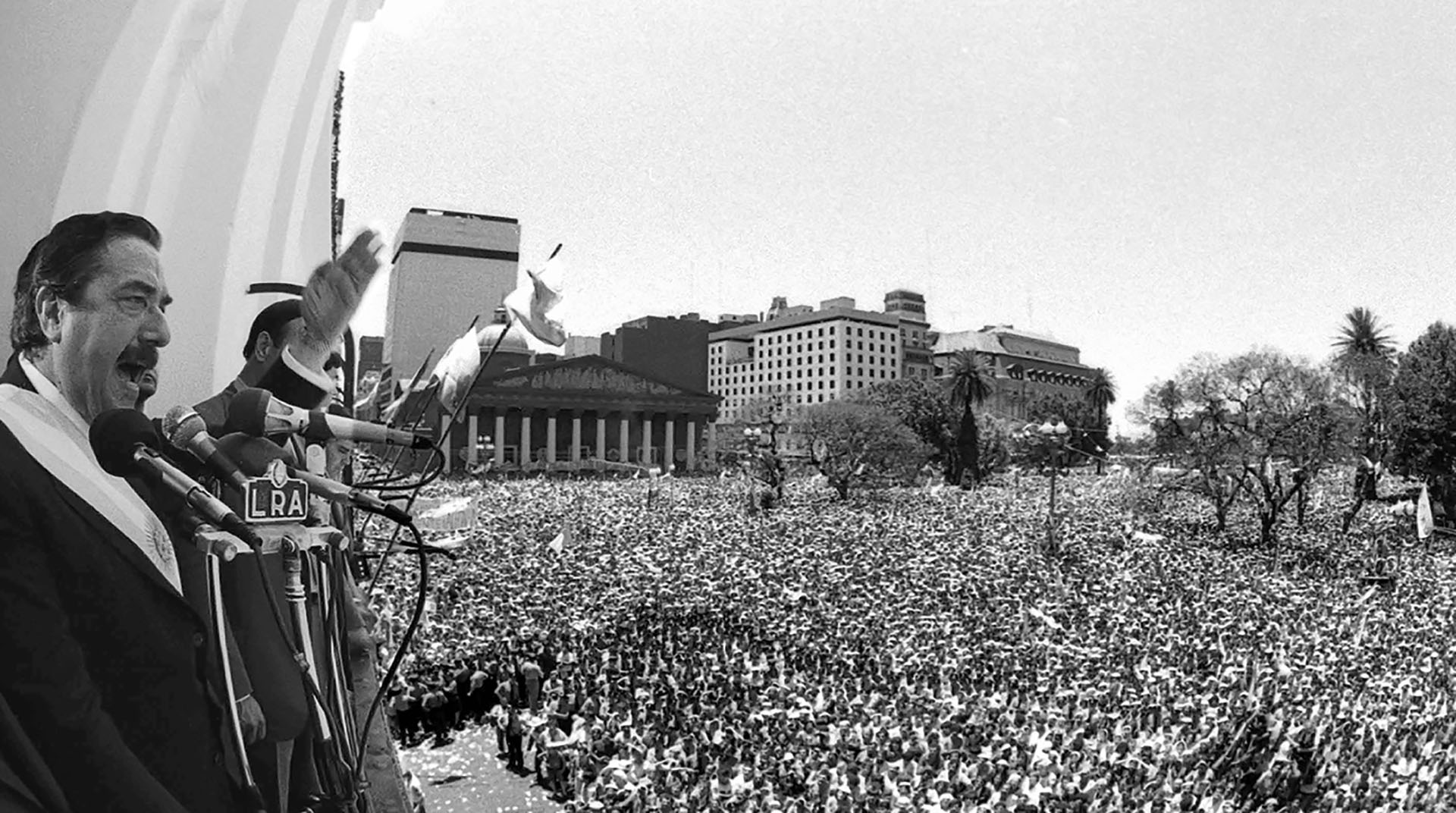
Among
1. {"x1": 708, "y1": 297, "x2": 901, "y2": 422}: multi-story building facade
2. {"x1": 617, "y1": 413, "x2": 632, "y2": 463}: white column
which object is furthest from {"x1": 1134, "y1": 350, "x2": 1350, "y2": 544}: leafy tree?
{"x1": 708, "y1": 297, "x2": 901, "y2": 422}: multi-story building facade

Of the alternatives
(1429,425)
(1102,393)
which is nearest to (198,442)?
(1429,425)

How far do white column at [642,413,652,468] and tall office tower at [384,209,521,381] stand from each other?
59013 millimetres

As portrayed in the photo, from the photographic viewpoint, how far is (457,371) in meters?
3.98

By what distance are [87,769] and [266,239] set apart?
4.82 ft

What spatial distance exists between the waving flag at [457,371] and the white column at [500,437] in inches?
1959

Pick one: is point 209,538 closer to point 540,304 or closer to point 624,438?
point 540,304

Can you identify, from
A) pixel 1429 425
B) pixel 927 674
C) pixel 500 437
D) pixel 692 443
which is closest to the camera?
pixel 927 674

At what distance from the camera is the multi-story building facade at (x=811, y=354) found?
97.2 meters

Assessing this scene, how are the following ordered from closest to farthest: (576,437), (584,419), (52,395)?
(52,395) < (576,437) < (584,419)

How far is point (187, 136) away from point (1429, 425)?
129 feet

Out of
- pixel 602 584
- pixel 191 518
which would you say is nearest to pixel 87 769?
pixel 191 518

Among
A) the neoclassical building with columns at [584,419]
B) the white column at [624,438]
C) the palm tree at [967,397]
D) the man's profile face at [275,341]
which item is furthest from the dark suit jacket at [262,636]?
the white column at [624,438]

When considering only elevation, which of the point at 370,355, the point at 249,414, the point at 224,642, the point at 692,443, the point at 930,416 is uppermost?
the point at 930,416

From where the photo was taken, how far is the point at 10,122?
2367 mm
